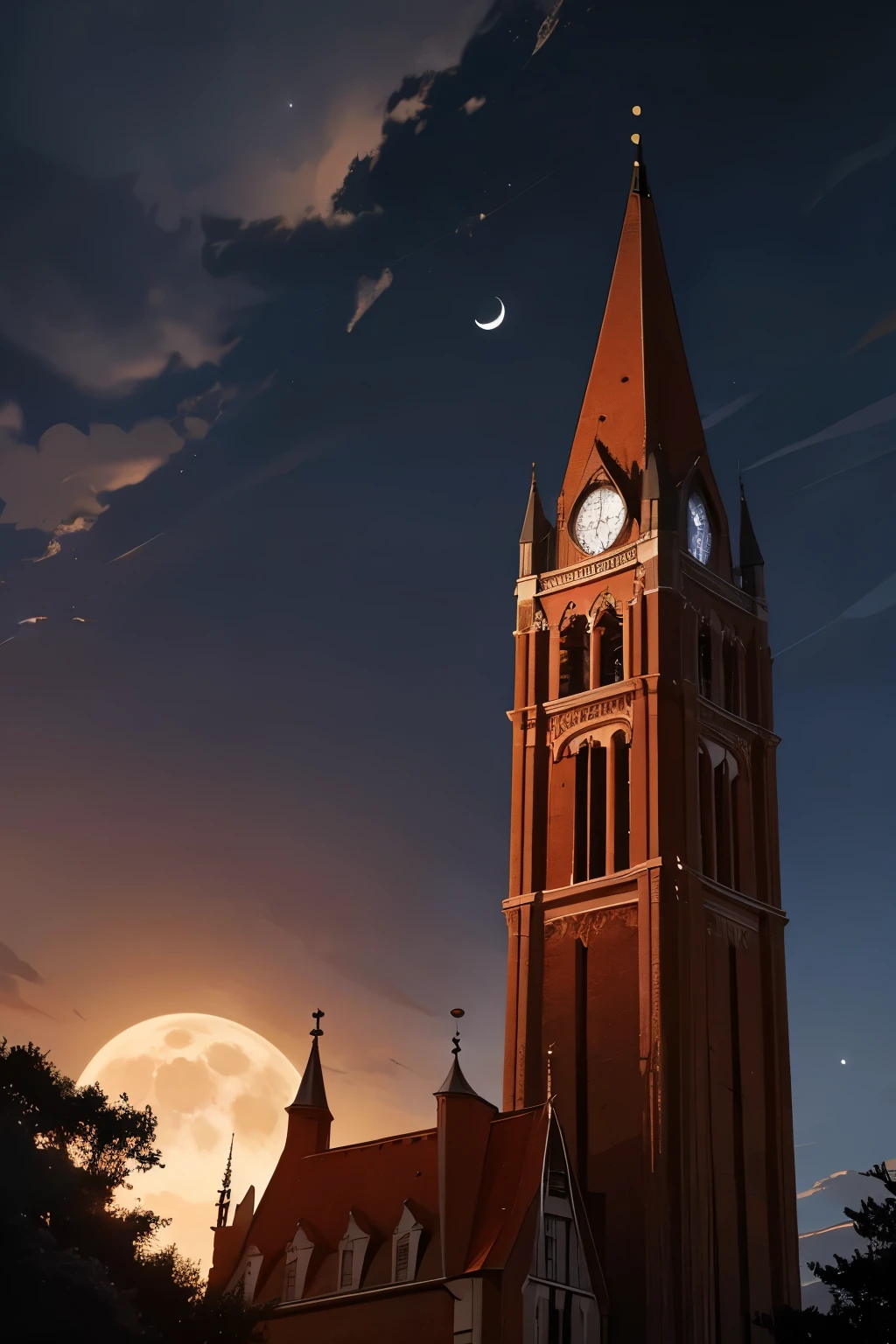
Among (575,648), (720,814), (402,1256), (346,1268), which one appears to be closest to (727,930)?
(720,814)

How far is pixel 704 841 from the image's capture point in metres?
86.0

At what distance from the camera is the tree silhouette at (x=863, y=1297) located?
213 feet

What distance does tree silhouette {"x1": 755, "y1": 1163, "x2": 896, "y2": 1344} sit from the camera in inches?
2554

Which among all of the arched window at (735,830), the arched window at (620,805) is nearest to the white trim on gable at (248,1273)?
the arched window at (620,805)

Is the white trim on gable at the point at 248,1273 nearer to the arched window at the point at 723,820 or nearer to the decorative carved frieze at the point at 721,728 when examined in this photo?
the arched window at the point at 723,820

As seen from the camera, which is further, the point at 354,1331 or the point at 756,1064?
the point at 756,1064

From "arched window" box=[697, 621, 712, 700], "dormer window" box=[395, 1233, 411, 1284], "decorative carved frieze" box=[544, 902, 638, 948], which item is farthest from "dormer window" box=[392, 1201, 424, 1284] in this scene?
"arched window" box=[697, 621, 712, 700]

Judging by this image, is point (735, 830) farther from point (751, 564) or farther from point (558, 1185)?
point (558, 1185)

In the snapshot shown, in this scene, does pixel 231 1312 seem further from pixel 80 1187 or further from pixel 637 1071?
pixel 637 1071

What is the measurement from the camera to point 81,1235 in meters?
57.1

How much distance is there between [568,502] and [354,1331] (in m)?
42.1

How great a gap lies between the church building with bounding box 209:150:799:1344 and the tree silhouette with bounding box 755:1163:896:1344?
18.7 feet

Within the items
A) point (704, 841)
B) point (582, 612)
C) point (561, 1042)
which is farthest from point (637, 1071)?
point (582, 612)

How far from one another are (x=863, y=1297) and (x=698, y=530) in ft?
127
